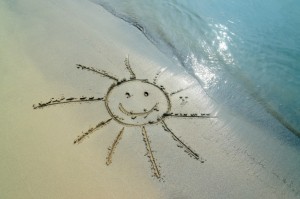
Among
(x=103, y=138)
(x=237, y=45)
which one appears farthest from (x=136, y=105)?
(x=237, y=45)

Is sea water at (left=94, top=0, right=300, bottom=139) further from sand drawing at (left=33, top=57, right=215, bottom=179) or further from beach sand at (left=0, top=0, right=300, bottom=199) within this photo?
sand drawing at (left=33, top=57, right=215, bottom=179)

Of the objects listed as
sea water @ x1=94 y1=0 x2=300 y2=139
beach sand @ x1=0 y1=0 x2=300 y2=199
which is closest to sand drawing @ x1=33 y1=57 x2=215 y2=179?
beach sand @ x1=0 y1=0 x2=300 y2=199

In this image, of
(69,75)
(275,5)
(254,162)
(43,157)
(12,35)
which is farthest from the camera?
(275,5)

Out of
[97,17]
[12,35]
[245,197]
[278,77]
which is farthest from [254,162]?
[12,35]

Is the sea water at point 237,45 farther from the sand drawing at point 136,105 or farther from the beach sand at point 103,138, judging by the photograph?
the sand drawing at point 136,105

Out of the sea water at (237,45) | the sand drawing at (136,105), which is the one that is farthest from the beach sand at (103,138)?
the sea water at (237,45)

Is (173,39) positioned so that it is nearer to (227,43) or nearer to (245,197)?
(227,43)
